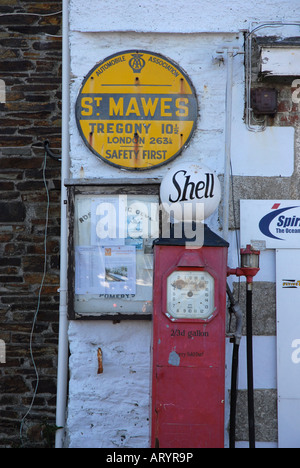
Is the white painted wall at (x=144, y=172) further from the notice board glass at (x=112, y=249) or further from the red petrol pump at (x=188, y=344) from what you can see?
the red petrol pump at (x=188, y=344)

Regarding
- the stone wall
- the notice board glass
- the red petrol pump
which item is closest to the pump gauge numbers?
the red petrol pump

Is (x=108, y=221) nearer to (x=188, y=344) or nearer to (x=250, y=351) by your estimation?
(x=188, y=344)

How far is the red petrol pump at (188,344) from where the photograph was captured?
386cm

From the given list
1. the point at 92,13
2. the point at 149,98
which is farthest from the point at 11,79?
the point at 149,98

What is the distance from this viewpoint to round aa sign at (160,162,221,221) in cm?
404

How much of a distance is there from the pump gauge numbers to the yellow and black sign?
1.30m

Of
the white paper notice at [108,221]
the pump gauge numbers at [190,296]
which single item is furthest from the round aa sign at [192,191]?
the white paper notice at [108,221]

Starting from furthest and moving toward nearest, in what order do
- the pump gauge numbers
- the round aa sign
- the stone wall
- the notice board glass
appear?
the stone wall
the notice board glass
the round aa sign
the pump gauge numbers

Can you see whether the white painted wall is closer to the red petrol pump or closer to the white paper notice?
the white paper notice

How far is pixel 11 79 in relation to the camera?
232 inches

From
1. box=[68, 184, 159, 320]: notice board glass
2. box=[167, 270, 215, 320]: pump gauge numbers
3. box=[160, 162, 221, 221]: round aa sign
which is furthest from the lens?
box=[68, 184, 159, 320]: notice board glass

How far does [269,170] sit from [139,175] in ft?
3.47

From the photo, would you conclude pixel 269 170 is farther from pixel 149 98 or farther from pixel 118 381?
pixel 118 381

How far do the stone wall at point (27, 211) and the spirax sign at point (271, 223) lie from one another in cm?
198
